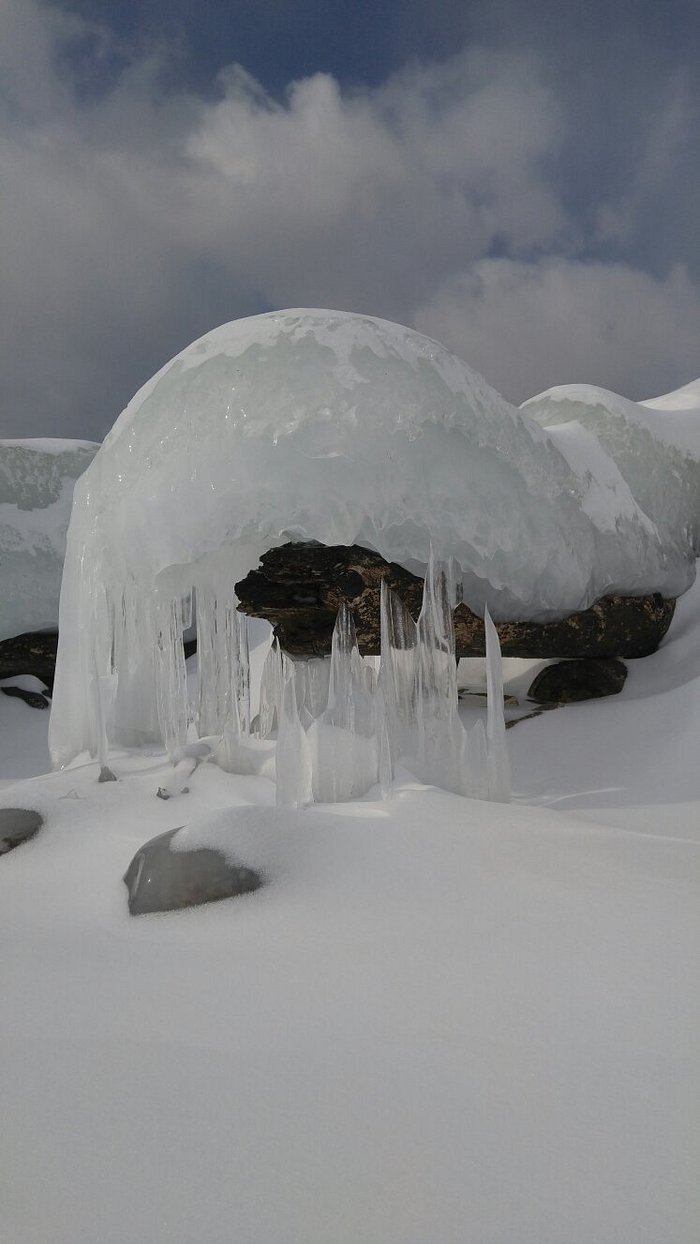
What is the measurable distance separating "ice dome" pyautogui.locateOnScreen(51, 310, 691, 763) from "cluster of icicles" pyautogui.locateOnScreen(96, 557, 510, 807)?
0.89 ft

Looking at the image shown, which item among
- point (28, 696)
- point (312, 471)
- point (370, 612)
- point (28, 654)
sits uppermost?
point (312, 471)

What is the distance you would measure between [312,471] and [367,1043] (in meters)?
2.46

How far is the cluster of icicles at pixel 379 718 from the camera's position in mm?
3277

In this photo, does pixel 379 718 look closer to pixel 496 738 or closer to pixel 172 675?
pixel 496 738

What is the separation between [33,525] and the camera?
24.9 feet

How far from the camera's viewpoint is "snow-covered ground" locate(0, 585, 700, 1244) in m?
0.85

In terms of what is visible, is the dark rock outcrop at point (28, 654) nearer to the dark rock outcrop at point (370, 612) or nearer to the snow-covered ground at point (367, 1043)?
the dark rock outcrop at point (370, 612)

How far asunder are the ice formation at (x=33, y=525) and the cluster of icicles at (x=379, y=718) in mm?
4094

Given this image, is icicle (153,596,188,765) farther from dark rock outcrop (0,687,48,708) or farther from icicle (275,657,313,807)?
dark rock outcrop (0,687,48,708)

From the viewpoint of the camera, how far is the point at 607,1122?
965 millimetres

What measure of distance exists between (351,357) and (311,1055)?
115 inches

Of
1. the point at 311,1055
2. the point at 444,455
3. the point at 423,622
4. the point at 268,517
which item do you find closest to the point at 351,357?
the point at 444,455

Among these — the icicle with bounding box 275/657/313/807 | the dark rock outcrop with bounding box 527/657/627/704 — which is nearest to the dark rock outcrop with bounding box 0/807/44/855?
the icicle with bounding box 275/657/313/807

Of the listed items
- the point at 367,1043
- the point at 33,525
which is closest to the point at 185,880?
the point at 367,1043
